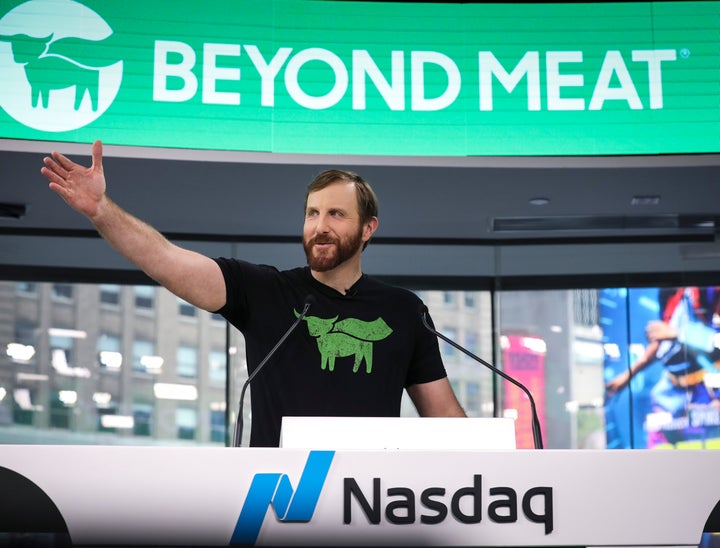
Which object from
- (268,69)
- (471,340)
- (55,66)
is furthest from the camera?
(471,340)

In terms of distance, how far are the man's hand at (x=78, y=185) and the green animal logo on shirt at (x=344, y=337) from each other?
2.07ft

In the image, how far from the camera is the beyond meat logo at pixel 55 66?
171 inches

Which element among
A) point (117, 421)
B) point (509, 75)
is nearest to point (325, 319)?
point (509, 75)

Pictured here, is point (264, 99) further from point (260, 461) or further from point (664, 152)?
point (260, 461)

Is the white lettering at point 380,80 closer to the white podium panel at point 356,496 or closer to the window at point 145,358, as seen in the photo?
the window at point 145,358

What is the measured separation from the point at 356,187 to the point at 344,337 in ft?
1.46

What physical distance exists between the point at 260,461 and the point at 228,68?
3569 mm

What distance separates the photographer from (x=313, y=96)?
4539 millimetres

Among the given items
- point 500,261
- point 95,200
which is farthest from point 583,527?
point 500,261

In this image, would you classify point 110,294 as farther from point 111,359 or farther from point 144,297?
point 111,359

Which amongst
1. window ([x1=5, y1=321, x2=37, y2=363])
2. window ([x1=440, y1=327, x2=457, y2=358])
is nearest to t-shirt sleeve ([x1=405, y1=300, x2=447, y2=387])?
window ([x1=440, y1=327, x2=457, y2=358])

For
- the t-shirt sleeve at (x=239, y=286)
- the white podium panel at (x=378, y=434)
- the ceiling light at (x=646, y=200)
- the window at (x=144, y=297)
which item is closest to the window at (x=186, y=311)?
the window at (x=144, y=297)

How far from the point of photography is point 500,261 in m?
7.02

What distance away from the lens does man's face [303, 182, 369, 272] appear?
2.27m
